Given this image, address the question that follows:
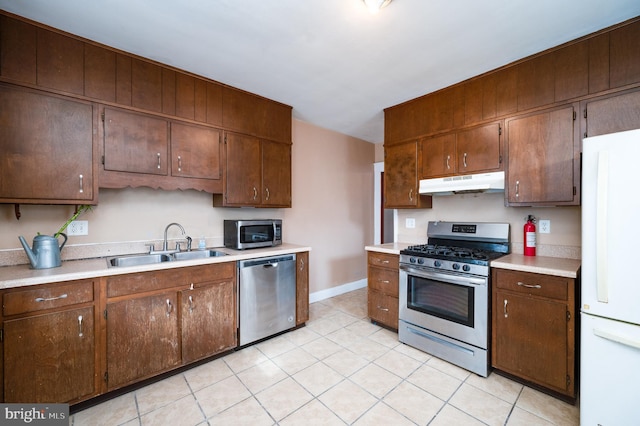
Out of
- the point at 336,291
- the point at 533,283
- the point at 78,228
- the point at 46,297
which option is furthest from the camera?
the point at 336,291

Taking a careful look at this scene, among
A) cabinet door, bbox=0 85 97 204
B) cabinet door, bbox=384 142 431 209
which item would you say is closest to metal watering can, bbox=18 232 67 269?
cabinet door, bbox=0 85 97 204

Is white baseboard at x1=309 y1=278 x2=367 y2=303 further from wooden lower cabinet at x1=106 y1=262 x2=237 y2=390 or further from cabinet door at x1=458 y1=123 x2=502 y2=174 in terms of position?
cabinet door at x1=458 y1=123 x2=502 y2=174

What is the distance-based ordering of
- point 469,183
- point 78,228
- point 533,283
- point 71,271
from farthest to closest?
1. point 469,183
2. point 78,228
3. point 533,283
4. point 71,271

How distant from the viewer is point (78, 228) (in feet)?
7.20

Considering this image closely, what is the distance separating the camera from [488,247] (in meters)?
2.63

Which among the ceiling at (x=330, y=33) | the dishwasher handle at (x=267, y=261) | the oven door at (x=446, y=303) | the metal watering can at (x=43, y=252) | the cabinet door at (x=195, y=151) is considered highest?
the ceiling at (x=330, y=33)

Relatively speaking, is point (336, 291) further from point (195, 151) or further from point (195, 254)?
point (195, 151)

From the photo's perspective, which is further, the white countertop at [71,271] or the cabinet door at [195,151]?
the cabinet door at [195,151]

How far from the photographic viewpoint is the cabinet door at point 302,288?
295 cm

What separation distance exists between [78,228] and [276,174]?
185cm

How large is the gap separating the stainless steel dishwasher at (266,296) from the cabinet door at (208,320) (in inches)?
4.3

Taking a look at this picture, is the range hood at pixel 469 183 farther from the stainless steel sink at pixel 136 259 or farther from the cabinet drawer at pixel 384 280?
the stainless steel sink at pixel 136 259

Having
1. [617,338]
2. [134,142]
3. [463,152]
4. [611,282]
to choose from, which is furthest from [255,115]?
[617,338]

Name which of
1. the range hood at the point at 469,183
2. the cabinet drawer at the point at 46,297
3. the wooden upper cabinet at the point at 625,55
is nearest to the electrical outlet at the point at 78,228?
the cabinet drawer at the point at 46,297
